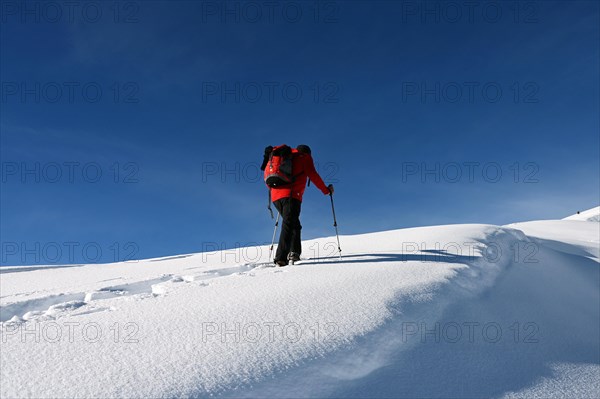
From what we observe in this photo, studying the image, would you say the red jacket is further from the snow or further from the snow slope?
the snow

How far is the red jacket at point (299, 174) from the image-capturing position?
7.09 meters

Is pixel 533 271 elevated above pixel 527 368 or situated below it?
above

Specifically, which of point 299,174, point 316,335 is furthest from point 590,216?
point 316,335

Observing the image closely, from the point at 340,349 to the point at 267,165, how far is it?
14.7 ft

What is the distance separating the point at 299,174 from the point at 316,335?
4124 mm

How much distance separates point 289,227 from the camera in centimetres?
700

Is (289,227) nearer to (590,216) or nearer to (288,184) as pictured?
(288,184)

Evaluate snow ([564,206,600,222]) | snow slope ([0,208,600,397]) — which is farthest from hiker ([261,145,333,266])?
snow ([564,206,600,222])

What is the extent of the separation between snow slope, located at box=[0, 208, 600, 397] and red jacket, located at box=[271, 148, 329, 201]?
1.45m

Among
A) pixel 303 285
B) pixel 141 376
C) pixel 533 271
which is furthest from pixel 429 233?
pixel 141 376

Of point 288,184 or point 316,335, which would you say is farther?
point 288,184

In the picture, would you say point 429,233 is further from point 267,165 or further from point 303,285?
point 303,285

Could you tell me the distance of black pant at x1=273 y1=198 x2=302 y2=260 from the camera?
6902 mm

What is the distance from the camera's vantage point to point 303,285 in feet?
15.4
